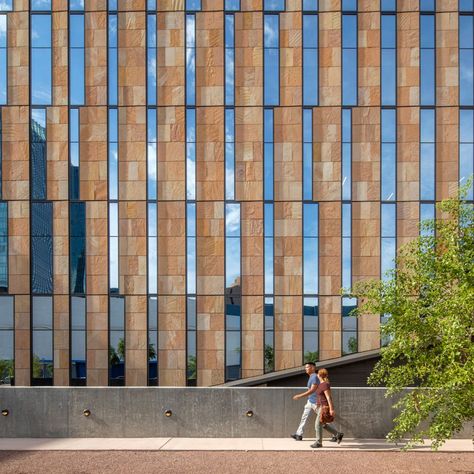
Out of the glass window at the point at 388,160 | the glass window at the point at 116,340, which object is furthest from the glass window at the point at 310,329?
the glass window at the point at 116,340

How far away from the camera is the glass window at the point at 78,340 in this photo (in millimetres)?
19031

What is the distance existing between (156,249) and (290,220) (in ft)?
16.1

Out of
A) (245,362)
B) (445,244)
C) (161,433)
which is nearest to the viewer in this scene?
(445,244)

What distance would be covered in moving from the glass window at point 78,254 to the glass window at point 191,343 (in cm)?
386

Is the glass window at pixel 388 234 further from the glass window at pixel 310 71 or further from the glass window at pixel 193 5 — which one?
the glass window at pixel 193 5

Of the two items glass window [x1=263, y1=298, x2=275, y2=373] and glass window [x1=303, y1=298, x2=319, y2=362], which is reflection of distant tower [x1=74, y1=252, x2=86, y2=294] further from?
glass window [x1=303, y1=298, x2=319, y2=362]

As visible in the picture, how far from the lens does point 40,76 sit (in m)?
19.3

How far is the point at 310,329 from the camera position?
744 inches

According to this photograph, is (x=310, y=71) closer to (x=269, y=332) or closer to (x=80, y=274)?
(x=269, y=332)

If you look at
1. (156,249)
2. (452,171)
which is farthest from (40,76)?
(452,171)

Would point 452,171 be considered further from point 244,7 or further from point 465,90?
point 244,7

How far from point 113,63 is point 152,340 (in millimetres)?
10050

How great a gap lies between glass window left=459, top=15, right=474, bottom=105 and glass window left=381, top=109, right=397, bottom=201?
273 centimetres

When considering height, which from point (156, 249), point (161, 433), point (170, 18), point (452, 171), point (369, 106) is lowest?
point (161, 433)
